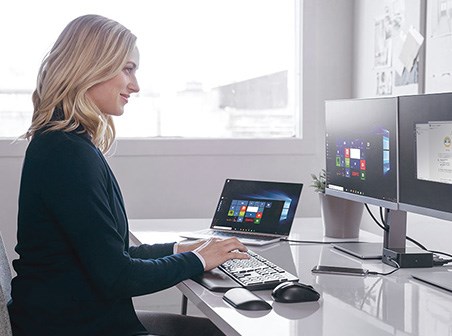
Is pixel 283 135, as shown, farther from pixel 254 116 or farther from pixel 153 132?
pixel 153 132

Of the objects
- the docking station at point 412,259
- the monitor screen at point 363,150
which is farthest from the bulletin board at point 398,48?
the docking station at point 412,259

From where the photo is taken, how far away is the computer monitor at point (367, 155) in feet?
7.13

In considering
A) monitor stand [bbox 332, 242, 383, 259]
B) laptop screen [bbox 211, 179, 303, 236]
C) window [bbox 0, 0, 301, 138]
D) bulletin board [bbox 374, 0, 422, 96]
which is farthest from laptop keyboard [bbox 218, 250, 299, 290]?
window [bbox 0, 0, 301, 138]

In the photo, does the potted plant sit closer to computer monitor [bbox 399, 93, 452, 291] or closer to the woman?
computer monitor [bbox 399, 93, 452, 291]

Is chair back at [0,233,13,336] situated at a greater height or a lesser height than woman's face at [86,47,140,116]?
lesser

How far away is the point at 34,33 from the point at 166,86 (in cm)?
65

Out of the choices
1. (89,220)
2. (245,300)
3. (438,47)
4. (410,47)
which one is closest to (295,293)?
(245,300)

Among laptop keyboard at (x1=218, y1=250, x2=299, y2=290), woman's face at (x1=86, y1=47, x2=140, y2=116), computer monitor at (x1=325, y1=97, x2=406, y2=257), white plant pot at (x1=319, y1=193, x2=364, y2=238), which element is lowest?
laptop keyboard at (x1=218, y1=250, x2=299, y2=290)

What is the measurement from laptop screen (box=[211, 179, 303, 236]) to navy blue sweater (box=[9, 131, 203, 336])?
699mm

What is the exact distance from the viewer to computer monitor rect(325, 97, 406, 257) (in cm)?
217

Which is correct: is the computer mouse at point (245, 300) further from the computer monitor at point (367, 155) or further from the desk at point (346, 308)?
the computer monitor at point (367, 155)

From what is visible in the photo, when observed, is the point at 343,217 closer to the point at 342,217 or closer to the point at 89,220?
the point at 342,217

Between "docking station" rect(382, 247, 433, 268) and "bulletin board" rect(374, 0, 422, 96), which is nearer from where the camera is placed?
"docking station" rect(382, 247, 433, 268)

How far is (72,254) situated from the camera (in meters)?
1.79
